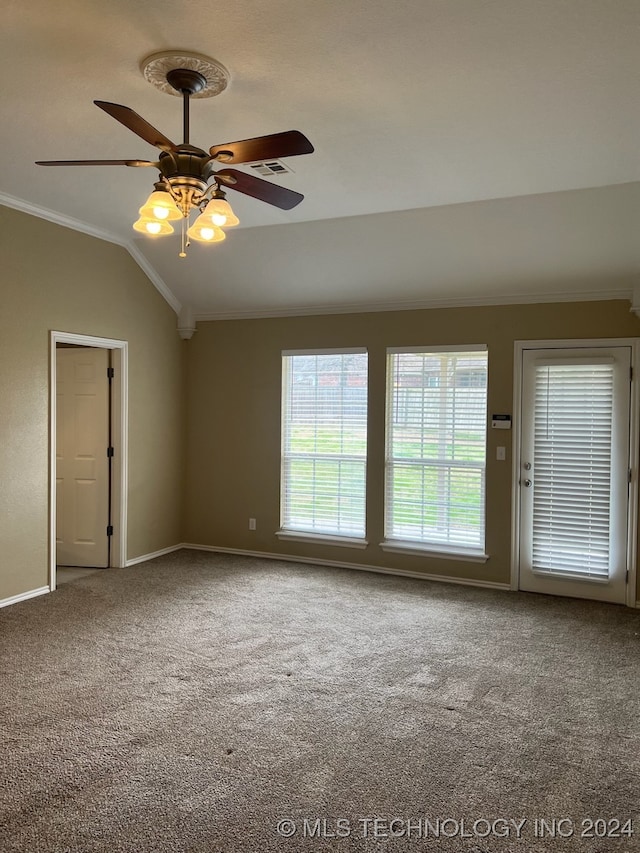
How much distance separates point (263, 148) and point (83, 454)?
164 inches

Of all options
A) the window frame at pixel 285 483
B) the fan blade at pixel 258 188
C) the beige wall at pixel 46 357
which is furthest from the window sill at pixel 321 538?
the fan blade at pixel 258 188

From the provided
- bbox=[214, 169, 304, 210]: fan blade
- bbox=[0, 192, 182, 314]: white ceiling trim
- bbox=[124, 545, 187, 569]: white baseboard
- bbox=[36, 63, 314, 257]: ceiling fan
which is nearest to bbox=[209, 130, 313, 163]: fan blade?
bbox=[36, 63, 314, 257]: ceiling fan

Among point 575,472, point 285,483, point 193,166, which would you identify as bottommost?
point 285,483

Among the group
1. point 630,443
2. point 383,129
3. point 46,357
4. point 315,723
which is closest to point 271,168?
point 383,129

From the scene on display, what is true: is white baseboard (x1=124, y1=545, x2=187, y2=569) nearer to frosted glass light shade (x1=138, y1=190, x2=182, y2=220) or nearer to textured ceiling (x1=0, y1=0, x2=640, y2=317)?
textured ceiling (x1=0, y1=0, x2=640, y2=317)

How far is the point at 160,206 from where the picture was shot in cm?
257

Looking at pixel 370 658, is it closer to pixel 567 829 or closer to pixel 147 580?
pixel 567 829

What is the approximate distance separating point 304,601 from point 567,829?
111 inches

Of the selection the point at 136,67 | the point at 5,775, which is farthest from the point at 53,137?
the point at 5,775

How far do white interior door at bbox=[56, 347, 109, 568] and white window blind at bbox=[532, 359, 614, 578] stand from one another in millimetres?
3777

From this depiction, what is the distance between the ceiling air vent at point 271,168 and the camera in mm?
3670

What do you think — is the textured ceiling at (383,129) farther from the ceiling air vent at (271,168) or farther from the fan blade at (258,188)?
the fan blade at (258,188)

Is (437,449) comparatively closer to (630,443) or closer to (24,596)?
(630,443)

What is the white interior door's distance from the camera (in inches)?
228
